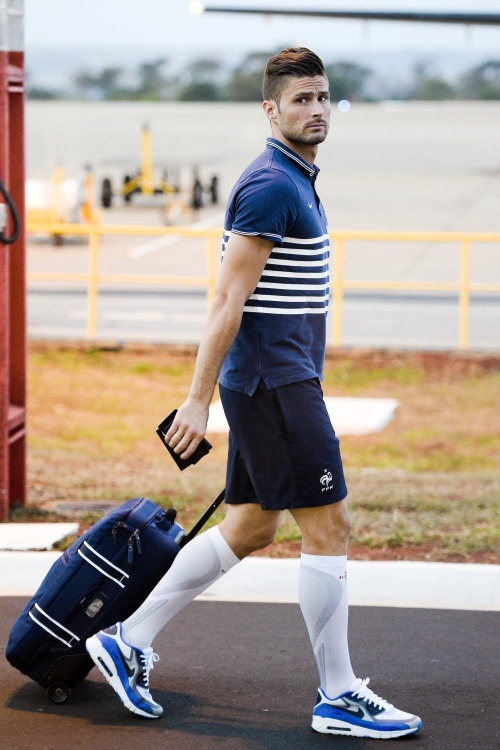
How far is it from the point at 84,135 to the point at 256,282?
6402 cm

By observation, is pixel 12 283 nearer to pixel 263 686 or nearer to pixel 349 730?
pixel 263 686

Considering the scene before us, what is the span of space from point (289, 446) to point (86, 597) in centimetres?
87

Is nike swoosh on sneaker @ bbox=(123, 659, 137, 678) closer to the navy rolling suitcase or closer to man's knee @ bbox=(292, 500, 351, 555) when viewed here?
the navy rolling suitcase

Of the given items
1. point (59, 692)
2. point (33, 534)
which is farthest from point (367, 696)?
point (33, 534)

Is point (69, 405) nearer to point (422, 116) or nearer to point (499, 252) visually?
point (499, 252)

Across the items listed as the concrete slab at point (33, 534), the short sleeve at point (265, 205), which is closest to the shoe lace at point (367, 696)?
the short sleeve at point (265, 205)

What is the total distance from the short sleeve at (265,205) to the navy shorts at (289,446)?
45 cm

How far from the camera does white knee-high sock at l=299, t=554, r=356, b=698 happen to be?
3.36 meters

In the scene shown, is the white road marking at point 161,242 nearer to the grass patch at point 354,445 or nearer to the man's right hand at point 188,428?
the grass patch at point 354,445

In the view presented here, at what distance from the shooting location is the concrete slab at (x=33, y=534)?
5199 millimetres

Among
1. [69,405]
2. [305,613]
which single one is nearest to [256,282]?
[305,613]

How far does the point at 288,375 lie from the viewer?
3.26 m

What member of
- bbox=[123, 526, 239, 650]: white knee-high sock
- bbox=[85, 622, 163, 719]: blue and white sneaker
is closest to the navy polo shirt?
bbox=[123, 526, 239, 650]: white knee-high sock

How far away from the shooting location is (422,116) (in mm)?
74750
